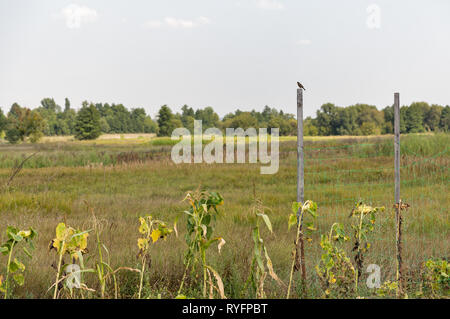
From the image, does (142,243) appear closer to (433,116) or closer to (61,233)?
(61,233)

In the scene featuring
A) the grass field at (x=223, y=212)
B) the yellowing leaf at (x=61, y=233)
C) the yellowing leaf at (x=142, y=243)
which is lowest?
the grass field at (x=223, y=212)

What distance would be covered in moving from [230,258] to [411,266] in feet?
6.59

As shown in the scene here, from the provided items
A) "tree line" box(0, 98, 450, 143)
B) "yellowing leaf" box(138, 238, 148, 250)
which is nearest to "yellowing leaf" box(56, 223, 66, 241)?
"yellowing leaf" box(138, 238, 148, 250)

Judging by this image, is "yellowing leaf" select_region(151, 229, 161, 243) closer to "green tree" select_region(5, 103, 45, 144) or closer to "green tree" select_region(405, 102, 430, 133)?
"green tree" select_region(5, 103, 45, 144)

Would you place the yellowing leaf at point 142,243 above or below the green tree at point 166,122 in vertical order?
below

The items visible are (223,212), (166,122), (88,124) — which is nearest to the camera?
(223,212)

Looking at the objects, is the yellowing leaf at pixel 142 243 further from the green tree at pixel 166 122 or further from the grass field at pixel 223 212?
the green tree at pixel 166 122

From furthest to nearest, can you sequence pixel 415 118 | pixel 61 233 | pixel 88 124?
pixel 415 118 < pixel 88 124 < pixel 61 233

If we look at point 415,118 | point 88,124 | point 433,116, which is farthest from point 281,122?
point 88,124

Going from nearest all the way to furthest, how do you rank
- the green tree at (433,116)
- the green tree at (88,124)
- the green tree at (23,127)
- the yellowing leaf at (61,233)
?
the yellowing leaf at (61,233), the green tree at (23,127), the green tree at (88,124), the green tree at (433,116)

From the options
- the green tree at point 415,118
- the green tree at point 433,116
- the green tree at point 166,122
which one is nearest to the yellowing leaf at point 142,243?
the green tree at point 166,122

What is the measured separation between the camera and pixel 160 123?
74.6 meters

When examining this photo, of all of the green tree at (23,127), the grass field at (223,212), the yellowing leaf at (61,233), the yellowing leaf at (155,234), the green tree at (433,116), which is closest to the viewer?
the yellowing leaf at (61,233)
